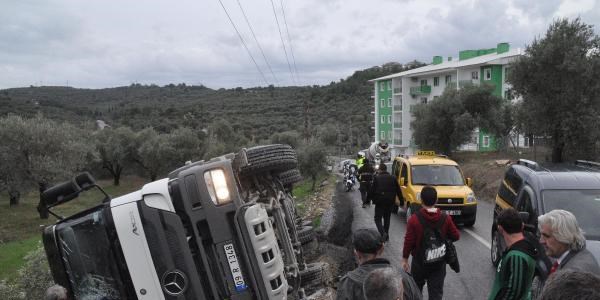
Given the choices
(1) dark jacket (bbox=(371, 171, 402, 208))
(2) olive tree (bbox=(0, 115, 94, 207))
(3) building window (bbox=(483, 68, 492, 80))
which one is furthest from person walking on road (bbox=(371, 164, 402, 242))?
(3) building window (bbox=(483, 68, 492, 80))

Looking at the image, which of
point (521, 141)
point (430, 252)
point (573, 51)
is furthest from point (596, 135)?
point (521, 141)

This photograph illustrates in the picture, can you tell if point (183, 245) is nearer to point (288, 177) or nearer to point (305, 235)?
point (288, 177)

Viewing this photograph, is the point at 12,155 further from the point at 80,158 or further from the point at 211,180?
the point at 211,180

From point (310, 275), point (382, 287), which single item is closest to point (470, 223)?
point (310, 275)

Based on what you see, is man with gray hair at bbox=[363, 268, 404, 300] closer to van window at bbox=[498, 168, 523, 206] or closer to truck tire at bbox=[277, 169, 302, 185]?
truck tire at bbox=[277, 169, 302, 185]

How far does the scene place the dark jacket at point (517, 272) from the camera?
3.77 meters

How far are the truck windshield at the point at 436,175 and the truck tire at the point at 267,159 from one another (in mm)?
7826

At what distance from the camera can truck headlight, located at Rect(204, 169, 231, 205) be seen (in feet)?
13.7

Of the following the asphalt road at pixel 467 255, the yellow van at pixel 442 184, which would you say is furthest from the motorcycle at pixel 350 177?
the yellow van at pixel 442 184

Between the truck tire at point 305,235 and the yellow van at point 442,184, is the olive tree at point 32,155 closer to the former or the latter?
the yellow van at point 442,184

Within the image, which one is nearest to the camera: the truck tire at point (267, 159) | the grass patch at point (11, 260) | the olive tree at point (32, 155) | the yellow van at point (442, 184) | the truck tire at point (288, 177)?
the truck tire at point (267, 159)

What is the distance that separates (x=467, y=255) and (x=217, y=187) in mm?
6648

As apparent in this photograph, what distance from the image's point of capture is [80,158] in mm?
35438

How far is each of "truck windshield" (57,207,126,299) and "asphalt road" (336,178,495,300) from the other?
15.1 ft
